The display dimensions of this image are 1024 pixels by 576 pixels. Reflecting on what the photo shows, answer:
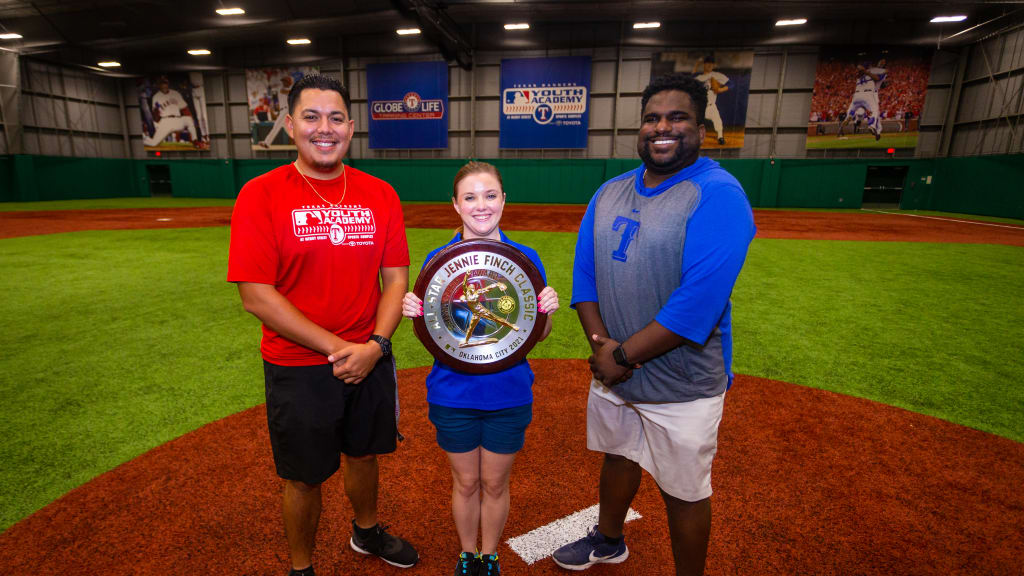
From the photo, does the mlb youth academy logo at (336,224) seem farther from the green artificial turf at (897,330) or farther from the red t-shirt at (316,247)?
the green artificial turf at (897,330)

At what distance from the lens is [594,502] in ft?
9.13

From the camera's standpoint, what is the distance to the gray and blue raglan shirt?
1.66m

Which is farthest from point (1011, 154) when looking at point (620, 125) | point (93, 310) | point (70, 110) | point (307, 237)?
point (70, 110)

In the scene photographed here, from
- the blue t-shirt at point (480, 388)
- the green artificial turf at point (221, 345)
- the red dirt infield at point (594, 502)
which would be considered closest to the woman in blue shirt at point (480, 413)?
the blue t-shirt at point (480, 388)

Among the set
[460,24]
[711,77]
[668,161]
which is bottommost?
[668,161]

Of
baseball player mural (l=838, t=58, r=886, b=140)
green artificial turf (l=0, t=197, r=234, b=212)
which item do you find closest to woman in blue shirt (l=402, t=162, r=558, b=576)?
green artificial turf (l=0, t=197, r=234, b=212)

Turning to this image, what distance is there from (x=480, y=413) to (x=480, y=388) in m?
0.12

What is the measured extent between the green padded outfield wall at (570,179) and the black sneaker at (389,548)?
75.4 feet

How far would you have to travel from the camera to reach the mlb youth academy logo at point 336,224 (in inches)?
75.4

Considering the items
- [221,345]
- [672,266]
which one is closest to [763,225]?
[221,345]

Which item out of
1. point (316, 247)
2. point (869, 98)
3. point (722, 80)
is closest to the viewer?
point (316, 247)

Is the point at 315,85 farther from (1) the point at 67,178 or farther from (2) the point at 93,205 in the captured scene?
(1) the point at 67,178

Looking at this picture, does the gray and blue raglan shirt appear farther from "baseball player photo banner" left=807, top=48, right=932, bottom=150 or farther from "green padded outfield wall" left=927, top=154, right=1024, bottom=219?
"baseball player photo banner" left=807, top=48, right=932, bottom=150

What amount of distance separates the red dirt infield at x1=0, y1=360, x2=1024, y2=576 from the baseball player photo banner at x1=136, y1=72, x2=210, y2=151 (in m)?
31.7
